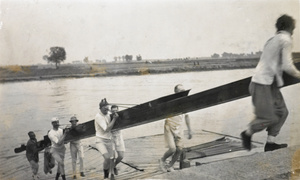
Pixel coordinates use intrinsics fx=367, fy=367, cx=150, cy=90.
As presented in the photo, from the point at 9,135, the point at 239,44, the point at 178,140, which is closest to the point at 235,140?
the point at 178,140

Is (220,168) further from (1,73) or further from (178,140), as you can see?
A: (1,73)

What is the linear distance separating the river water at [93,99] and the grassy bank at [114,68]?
0.18 ft

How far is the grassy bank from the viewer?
3.65m

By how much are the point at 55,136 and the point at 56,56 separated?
816 millimetres

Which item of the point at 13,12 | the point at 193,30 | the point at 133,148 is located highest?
the point at 13,12

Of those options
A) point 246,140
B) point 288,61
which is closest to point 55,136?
point 246,140

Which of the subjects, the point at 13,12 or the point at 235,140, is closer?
the point at 13,12

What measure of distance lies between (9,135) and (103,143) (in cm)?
95

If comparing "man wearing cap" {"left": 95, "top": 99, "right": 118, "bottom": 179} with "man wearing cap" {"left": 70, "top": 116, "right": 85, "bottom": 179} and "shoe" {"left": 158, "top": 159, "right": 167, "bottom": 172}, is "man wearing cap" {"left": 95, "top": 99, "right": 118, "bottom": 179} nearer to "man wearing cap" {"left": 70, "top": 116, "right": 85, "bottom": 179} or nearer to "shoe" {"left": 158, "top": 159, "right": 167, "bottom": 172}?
"man wearing cap" {"left": 70, "top": 116, "right": 85, "bottom": 179}

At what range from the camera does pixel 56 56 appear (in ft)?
12.1

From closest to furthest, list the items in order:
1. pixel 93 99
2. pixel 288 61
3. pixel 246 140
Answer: pixel 288 61 → pixel 93 99 → pixel 246 140

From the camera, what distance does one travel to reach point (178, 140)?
3.81 m

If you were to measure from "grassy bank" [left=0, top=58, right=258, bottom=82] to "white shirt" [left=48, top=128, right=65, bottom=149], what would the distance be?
55 cm

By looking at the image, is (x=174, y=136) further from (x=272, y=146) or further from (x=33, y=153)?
(x=33, y=153)
